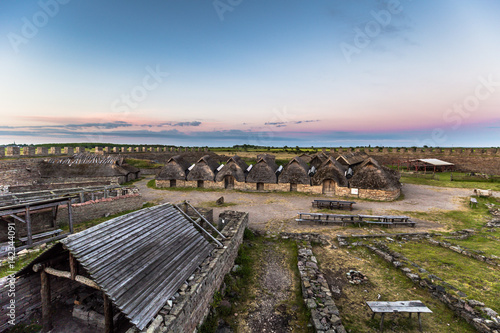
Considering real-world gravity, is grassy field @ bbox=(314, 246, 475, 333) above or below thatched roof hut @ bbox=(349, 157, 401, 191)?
below

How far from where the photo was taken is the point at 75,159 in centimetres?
2892

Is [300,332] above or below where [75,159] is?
Result: below

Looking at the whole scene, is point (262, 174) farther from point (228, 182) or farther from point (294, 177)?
point (228, 182)

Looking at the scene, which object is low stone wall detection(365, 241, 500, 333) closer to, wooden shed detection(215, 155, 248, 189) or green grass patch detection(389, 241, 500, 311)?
green grass patch detection(389, 241, 500, 311)

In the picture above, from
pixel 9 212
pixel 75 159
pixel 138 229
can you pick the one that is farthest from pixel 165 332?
pixel 75 159

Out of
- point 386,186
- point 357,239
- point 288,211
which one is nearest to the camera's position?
point 357,239

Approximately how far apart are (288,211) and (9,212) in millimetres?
16110

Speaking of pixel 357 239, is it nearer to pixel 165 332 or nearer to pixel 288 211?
pixel 288 211

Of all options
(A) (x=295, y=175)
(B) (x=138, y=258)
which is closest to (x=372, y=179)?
(A) (x=295, y=175)

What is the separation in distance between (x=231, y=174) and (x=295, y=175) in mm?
7528

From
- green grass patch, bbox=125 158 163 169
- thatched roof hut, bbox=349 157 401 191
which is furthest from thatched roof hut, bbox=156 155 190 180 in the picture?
thatched roof hut, bbox=349 157 401 191

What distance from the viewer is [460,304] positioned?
6750 mm

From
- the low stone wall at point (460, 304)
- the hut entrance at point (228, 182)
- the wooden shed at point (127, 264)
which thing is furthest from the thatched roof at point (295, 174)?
the wooden shed at point (127, 264)

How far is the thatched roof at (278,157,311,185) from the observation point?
2428 centimetres
